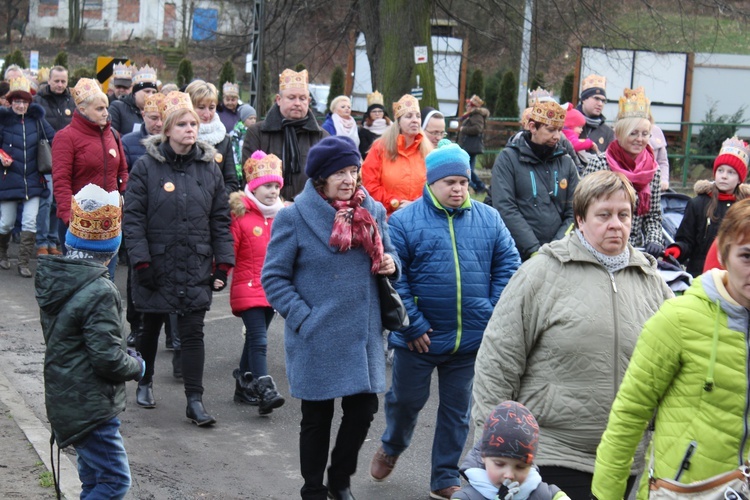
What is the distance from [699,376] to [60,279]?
290 centimetres

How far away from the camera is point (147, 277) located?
293 inches

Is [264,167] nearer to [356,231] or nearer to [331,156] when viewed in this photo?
[331,156]

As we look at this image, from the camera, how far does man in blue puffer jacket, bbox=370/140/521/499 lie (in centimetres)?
609

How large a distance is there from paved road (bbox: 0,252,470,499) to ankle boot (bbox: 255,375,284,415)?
9 centimetres

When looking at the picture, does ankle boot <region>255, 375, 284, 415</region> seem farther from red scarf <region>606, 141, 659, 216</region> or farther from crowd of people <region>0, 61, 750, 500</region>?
red scarf <region>606, 141, 659, 216</region>

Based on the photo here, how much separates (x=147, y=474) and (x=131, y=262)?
5.54 ft

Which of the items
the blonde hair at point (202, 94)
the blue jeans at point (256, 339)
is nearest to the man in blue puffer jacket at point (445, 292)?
the blue jeans at point (256, 339)

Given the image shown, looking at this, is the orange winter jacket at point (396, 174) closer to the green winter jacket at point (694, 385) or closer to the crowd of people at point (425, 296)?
the crowd of people at point (425, 296)

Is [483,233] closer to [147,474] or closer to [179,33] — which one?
[147,474]

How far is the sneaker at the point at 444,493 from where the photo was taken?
6.15 metres

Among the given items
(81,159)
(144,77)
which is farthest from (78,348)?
(144,77)

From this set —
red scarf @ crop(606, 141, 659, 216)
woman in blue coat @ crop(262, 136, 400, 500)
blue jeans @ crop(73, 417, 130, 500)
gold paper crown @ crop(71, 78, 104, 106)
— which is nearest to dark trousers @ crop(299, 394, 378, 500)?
woman in blue coat @ crop(262, 136, 400, 500)

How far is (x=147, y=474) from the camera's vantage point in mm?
6469

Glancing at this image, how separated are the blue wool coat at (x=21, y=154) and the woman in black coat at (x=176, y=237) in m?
5.71
